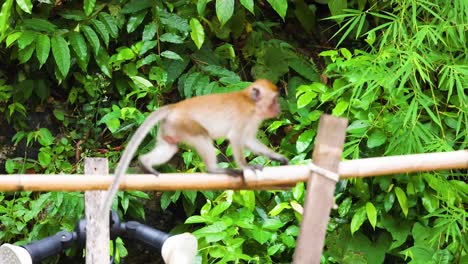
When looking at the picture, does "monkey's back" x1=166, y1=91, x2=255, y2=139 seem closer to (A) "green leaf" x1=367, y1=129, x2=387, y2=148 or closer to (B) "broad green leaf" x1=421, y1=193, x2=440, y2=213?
(A) "green leaf" x1=367, y1=129, x2=387, y2=148

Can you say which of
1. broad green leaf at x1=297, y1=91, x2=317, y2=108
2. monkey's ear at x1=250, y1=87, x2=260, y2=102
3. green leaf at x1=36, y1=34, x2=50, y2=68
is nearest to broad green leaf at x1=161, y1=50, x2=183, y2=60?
green leaf at x1=36, y1=34, x2=50, y2=68

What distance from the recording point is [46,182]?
237 centimetres

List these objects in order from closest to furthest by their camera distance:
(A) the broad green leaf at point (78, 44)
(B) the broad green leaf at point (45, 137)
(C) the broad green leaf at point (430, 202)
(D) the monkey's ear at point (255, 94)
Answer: (D) the monkey's ear at point (255, 94)
(C) the broad green leaf at point (430, 202)
(A) the broad green leaf at point (78, 44)
(B) the broad green leaf at point (45, 137)

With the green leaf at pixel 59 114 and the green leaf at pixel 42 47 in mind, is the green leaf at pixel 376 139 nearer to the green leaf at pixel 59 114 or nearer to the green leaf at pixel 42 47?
the green leaf at pixel 42 47

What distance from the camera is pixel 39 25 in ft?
14.5

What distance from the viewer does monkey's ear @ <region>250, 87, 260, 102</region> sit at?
2.97 metres

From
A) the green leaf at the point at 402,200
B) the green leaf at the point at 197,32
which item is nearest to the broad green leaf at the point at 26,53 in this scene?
the green leaf at the point at 197,32

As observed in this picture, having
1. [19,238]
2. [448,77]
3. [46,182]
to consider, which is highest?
[448,77]

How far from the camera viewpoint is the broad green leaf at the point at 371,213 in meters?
4.10

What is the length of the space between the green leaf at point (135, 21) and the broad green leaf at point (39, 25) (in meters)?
0.49

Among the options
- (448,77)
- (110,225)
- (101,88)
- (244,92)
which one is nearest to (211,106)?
(244,92)

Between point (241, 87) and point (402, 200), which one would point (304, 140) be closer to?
point (241, 87)

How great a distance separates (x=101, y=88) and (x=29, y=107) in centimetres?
60

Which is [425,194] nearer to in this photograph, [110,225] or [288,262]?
[288,262]
